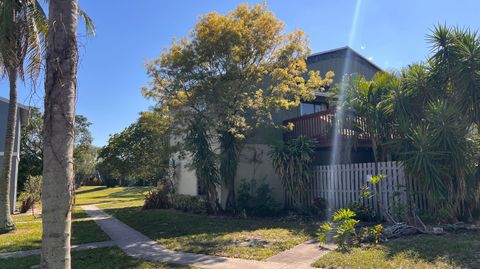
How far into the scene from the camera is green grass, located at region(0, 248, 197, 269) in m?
6.91

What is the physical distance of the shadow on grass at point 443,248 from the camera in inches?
245

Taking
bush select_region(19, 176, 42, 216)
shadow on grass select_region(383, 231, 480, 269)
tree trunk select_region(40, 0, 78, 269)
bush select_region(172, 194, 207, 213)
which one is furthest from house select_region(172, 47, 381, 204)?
tree trunk select_region(40, 0, 78, 269)

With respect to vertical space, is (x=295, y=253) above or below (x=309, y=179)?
below

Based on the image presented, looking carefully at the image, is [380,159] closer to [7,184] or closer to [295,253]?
[295,253]

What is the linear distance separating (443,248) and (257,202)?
7522mm

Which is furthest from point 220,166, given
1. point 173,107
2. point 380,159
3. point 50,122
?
point 50,122

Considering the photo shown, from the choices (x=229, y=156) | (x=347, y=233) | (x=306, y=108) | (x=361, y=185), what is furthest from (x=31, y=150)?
(x=347, y=233)

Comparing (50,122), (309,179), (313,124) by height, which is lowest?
(309,179)

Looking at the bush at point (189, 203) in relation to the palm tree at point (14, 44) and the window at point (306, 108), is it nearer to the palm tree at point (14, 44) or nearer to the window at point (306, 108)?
the window at point (306, 108)

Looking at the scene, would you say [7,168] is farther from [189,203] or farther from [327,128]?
[327,128]

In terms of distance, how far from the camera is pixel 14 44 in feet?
34.7

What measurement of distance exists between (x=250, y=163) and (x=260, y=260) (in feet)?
26.2

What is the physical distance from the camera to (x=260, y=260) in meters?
7.07

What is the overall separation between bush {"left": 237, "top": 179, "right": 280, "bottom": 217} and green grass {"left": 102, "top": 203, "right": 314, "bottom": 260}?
1.02 metres
